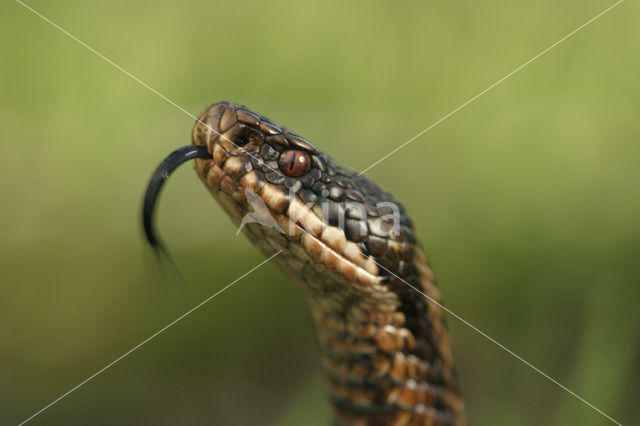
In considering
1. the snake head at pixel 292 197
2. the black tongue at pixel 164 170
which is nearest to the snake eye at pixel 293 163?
the snake head at pixel 292 197

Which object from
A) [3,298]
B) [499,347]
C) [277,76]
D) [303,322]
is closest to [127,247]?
[3,298]

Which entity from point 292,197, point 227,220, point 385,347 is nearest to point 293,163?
point 292,197

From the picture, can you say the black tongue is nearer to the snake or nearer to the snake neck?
the snake

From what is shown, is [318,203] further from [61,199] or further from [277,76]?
[61,199]

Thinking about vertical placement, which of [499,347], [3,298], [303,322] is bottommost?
[499,347]

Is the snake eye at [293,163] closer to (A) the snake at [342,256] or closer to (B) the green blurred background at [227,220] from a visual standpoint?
(A) the snake at [342,256]

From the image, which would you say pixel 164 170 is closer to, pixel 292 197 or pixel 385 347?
pixel 292 197

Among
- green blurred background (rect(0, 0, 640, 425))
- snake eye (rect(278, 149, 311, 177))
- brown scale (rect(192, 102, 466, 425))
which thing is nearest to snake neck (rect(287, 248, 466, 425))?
brown scale (rect(192, 102, 466, 425))
